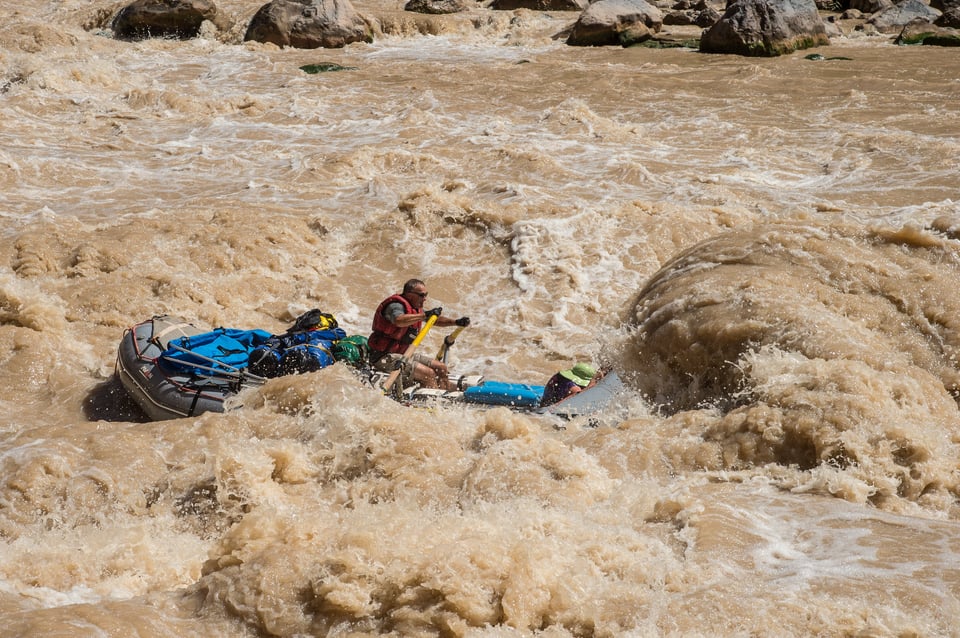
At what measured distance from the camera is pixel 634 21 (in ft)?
61.0

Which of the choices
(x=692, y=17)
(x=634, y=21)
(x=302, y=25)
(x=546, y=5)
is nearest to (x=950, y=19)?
(x=692, y=17)

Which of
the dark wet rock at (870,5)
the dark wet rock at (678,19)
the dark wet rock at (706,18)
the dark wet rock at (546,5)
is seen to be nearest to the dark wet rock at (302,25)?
the dark wet rock at (546,5)

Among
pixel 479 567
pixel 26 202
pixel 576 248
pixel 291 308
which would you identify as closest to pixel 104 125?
pixel 26 202

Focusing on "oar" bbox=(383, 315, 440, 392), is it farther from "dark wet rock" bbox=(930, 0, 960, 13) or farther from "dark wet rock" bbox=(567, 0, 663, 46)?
"dark wet rock" bbox=(930, 0, 960, 13)

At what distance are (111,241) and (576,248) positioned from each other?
15.2 ft

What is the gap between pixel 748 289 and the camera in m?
5.45

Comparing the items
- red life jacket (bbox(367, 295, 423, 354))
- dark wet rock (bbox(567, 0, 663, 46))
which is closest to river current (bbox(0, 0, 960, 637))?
red life jacket (bbox(367, 295, 423, 354))

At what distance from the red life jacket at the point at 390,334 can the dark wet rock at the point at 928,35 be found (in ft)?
49.0

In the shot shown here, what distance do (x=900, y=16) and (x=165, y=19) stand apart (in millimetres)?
16362

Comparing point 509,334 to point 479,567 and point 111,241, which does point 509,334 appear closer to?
point 111,241

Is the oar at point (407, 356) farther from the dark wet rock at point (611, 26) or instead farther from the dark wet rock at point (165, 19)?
the dark wet rock at point (165, 19)

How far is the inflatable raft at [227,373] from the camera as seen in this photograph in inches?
225

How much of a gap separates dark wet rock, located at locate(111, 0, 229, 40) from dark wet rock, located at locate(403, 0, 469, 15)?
4640 mm

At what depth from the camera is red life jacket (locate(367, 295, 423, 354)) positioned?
6469 millimetres
